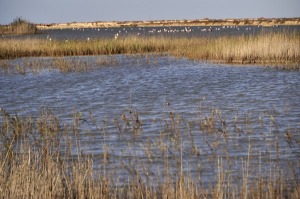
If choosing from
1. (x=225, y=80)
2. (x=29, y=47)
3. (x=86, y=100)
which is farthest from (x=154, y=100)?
(x=29, y=47)

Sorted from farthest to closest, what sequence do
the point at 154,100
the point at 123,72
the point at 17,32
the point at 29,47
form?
the point at 17,32, the point at 29,47, the point at 123,72, the point at 154,100

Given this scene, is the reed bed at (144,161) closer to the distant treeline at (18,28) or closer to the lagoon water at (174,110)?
the lagoon water at (174,110)

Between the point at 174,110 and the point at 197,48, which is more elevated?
the point at 197,48

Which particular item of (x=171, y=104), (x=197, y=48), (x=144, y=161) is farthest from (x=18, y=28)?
(x=144, y=161)

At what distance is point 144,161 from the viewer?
23.0 feet

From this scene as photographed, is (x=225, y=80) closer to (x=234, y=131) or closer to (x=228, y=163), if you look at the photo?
(x=234, y=131)

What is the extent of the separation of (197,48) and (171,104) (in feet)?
36.2

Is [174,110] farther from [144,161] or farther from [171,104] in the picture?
[144,161]

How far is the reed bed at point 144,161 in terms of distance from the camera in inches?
207

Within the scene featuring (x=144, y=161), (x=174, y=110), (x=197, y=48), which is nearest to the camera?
(x=144, y=161)

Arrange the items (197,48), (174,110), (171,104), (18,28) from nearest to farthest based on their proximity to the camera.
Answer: (174,110) → (171,104) → (197,48) → (18,28)

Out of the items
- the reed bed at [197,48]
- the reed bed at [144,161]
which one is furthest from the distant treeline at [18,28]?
the reed bed at [144,161]

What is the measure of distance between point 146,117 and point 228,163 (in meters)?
3.67

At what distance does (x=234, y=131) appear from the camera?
28.4 ft
